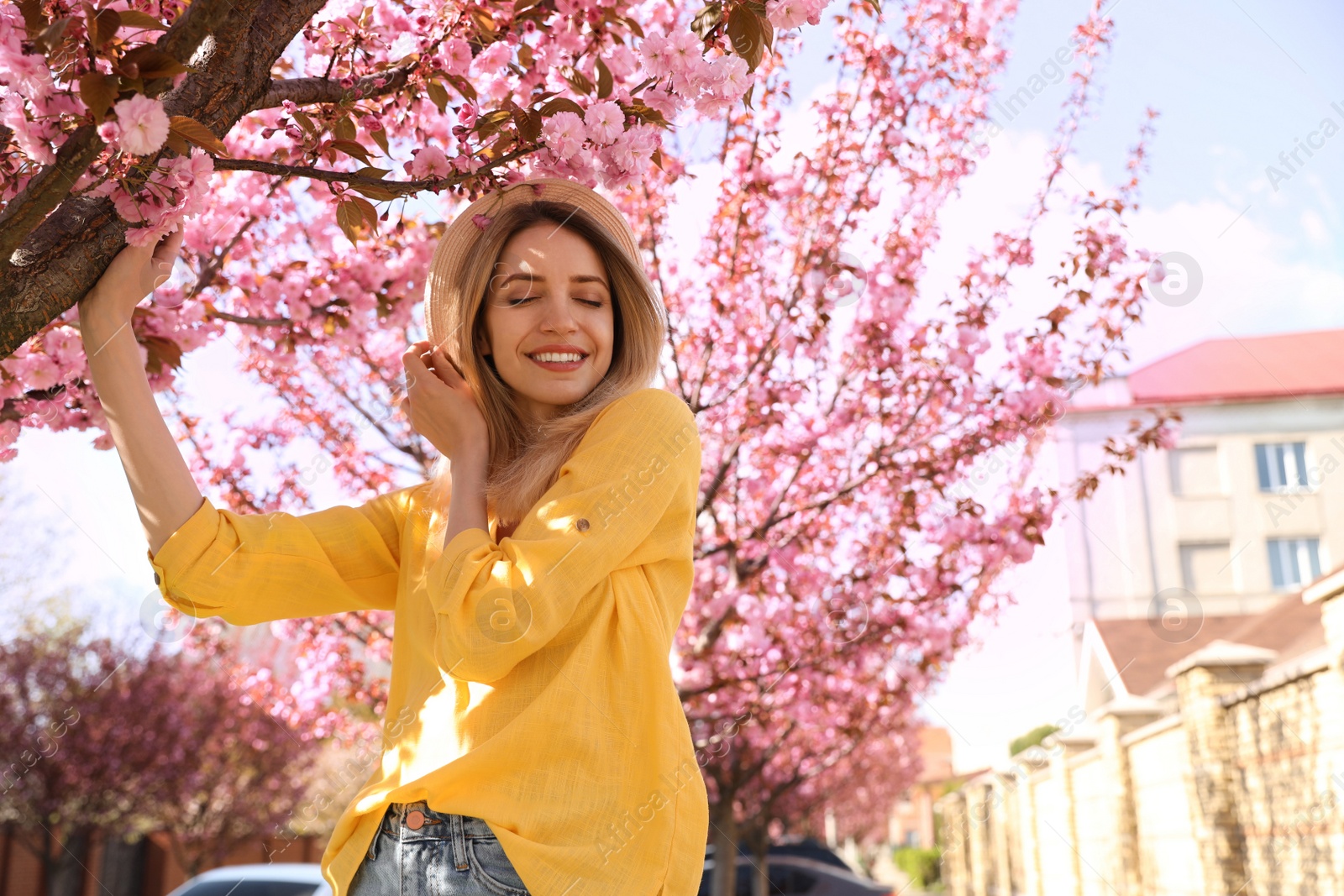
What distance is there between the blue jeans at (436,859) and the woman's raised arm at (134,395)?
60 cm

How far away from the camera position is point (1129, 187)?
5.80 metres

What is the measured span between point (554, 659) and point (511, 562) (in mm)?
172

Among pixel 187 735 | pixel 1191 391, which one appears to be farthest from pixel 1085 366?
pixel 1191 391

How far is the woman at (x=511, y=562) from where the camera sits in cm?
145

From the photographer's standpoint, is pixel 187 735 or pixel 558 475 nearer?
pixel 558 475

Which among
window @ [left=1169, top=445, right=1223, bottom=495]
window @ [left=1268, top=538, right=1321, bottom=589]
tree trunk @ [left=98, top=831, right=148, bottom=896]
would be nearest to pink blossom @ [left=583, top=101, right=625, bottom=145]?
tree trunk @ [left=98, top=831, right=148, bottom=896]

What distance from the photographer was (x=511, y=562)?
150 cm

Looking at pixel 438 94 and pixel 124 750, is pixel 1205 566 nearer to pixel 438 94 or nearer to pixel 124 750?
pixel 124 750

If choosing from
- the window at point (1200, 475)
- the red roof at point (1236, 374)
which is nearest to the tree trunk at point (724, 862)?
the red roof at point (1236, 374)

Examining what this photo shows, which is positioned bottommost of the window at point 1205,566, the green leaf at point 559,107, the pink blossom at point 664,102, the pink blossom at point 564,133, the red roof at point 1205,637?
the pink blossom at point 564,133

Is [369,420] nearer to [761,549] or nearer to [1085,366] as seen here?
[761,549]

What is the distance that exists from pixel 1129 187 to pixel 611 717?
543 centimetres

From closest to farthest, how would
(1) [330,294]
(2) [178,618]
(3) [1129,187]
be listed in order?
(1) [330,294] < (2) [178,618] < (3) [1129,187]

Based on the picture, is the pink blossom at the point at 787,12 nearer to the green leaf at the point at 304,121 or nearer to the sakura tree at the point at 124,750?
the green leaf at the point at 304,121
